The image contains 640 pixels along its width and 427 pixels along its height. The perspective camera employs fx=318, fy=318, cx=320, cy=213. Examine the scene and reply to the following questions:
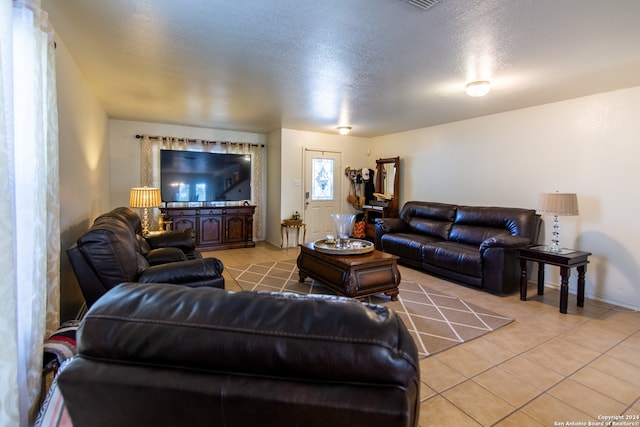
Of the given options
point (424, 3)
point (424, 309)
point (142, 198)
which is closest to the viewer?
point (424, 3)

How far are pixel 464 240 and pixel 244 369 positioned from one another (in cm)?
446

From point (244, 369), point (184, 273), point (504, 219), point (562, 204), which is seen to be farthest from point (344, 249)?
point (244, 369)

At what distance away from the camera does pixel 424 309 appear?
328cm

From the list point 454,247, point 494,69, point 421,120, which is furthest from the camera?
point 421,120

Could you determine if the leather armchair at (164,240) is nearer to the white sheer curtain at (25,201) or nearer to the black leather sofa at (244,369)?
the white sheer curtain at (25,201)

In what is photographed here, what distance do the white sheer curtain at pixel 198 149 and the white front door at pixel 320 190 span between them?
103 centimetres

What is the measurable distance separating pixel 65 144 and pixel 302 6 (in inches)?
84.8

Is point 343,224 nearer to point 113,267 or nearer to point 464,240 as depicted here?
point 464,240

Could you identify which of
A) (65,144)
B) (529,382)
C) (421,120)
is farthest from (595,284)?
(65,144)

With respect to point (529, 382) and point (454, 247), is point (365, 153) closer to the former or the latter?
point (454, 247)

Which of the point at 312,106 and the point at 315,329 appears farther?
the point at 312,106

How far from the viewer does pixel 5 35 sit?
1166 mm

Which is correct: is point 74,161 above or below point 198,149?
below

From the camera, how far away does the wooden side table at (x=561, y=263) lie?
125 inches
